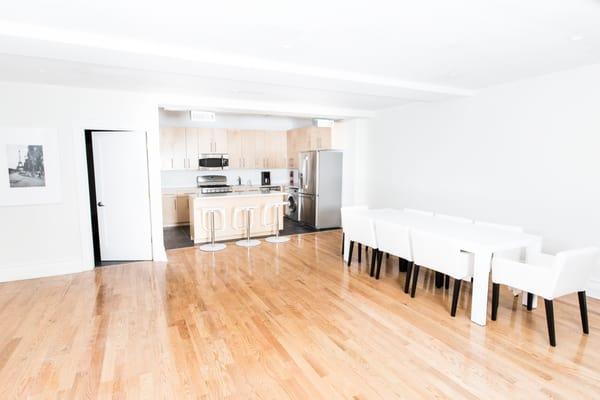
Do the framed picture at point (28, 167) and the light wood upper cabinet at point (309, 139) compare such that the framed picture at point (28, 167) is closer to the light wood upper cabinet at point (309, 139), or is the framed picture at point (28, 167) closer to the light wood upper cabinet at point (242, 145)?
the light wood upper cabinet at point (242, 145)

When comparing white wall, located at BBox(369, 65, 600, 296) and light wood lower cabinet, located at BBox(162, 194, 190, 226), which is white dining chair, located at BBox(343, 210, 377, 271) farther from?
light wood lower cabinet, located at BBox(162, 194, 190, 226)

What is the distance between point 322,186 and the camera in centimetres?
739

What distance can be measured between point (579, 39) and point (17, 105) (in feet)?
20.4

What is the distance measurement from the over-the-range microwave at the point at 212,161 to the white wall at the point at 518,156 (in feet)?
13.4

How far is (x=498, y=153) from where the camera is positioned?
15.3 ft

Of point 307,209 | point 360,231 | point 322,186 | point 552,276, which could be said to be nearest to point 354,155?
point 322,186

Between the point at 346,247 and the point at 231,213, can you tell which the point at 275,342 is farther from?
the point at 231,213

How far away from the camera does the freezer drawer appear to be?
7527 mm

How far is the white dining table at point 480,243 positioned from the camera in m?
3.10

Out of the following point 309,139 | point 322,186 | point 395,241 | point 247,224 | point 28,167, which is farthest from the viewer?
point 309,139

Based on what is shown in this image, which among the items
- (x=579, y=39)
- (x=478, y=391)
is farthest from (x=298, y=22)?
(x=478, y=391)

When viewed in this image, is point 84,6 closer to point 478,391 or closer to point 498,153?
point 478,391

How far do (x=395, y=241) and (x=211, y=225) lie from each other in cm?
350

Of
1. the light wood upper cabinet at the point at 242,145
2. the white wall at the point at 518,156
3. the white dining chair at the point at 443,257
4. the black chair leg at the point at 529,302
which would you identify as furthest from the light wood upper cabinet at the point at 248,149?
the black chair leg at the point at 529,302
